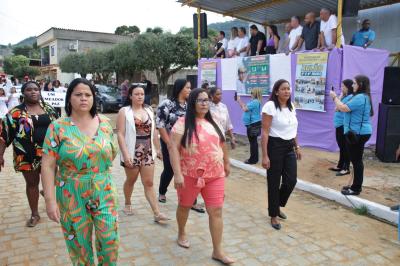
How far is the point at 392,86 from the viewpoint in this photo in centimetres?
779

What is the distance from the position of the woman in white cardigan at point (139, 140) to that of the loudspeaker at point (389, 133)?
5419 millimetres

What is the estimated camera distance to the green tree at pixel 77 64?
110ft

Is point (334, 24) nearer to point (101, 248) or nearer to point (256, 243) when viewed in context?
point (256, 243)

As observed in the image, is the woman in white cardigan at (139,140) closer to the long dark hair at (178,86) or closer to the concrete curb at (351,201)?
the long dark hair at (178,86)

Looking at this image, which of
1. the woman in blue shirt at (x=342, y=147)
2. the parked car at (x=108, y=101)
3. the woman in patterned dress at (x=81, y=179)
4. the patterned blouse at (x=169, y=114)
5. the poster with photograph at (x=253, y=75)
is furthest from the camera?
the parked car at (x=108, y=101)

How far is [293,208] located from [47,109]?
358 centimetres

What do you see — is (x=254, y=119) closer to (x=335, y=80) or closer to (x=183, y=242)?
(x=335, y=80)

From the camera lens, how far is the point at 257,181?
21.9 feet

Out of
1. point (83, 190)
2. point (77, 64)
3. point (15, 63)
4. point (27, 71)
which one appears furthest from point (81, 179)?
point (15, 63)

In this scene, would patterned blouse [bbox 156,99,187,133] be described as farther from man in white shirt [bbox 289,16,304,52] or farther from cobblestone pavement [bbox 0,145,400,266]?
man in white shirt [bbox 289,16,304,52]

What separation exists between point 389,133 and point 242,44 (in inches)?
233

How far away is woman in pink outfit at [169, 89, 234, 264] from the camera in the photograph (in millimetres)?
3389

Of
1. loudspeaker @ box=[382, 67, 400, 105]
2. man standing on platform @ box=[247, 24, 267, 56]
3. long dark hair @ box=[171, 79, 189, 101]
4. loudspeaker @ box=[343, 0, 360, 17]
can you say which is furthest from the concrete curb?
man standing on platform @ box=[247, 24, 267, 56]

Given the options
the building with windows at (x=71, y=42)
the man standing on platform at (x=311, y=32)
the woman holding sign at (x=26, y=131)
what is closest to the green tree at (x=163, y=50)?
the man standing on platform at (x=311, y=32)
